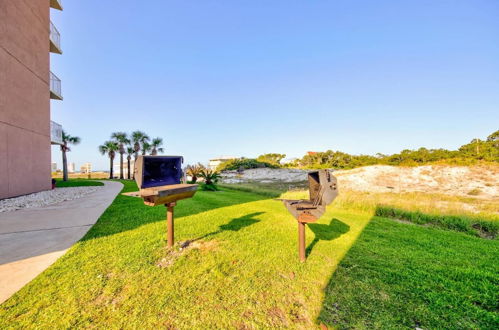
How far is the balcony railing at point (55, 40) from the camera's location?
13977mm

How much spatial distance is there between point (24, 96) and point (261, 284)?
15744 millimetres

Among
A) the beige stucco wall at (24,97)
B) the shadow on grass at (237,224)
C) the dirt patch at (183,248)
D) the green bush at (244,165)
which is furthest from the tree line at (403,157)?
the beige stucco wall at (24,97)

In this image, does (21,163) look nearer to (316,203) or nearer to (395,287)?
(316,203)

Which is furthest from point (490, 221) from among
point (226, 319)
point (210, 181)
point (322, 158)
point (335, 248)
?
point (322, 158)

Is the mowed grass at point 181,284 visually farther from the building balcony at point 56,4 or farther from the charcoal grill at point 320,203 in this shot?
the building balcony at point 56,4

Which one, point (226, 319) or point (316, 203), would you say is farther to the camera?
point (316, 203)

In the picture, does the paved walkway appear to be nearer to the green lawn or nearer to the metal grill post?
the green lawn

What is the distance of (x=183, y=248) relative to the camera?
11.8 feet

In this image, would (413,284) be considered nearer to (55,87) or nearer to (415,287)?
(415,287)

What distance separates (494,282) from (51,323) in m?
5.21

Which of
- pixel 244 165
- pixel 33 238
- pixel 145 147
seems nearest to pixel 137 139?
pixel 145 147

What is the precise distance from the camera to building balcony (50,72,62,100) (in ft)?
45.6

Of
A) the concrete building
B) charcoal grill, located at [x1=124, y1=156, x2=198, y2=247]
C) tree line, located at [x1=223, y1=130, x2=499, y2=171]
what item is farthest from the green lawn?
tree line, located at [x1=223, y1=130, x2=499, y2=171]

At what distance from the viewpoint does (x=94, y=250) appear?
335 cm
